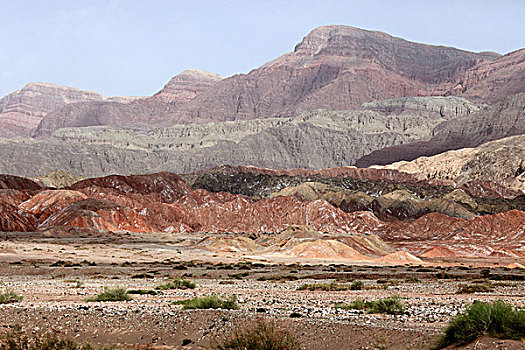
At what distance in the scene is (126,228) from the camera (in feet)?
374

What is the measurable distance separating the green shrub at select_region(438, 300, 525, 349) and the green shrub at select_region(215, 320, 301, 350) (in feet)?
8.77

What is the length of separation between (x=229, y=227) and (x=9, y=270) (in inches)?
3816

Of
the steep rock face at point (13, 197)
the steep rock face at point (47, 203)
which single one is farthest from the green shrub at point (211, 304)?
the steep rock face at point (13, 197)

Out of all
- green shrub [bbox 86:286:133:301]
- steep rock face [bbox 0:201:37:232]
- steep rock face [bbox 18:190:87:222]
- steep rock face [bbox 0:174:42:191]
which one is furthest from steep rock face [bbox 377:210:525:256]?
steep rock face [bbox 0:174:42:191]

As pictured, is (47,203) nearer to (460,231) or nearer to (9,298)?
(460,231)

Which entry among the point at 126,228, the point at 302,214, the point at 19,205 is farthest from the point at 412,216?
the point at 19,205

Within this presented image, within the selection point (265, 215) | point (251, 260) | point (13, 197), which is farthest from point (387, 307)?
point (265, 215)

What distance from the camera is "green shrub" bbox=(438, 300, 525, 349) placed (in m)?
10.9

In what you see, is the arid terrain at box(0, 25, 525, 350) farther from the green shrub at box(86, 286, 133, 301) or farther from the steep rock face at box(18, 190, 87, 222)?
the steep rock face at box(18, 190, 87, 222)

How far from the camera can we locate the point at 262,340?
1122 cm

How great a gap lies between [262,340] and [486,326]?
3.87 m

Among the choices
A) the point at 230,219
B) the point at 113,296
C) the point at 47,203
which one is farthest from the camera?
the point at 230,219

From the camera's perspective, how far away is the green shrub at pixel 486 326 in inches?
429

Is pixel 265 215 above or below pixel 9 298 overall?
below
